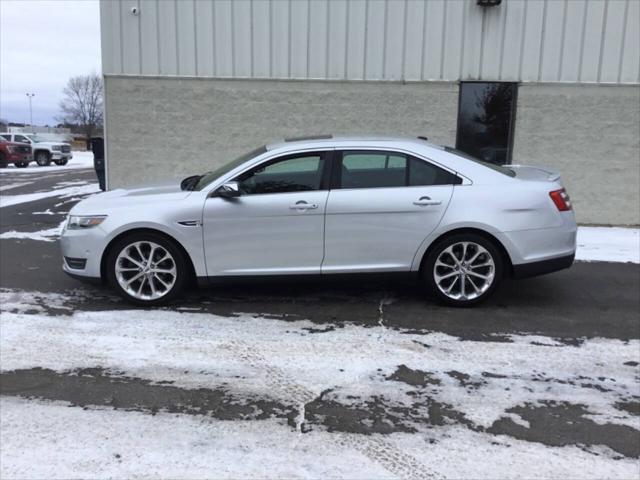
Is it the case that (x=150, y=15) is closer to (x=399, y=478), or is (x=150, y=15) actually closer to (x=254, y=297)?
(x=254, y=297)

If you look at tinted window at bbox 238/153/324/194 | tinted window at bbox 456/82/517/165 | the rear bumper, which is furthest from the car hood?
tinted window at bbox 456/82/517/165

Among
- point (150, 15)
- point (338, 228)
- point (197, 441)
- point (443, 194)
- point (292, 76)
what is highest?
point (150, 15)

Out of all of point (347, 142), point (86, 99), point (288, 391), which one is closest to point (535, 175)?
point (347, 142)

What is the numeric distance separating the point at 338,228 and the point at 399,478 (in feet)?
9.09

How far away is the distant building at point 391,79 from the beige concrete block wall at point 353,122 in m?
0.02

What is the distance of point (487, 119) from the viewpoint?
10672mm

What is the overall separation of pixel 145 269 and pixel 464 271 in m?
2.99

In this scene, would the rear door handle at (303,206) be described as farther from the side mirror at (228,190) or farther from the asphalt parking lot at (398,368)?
the asphalt parking lot at (398,368)

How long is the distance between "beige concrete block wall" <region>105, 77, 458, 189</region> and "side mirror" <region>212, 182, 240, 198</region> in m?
5.72

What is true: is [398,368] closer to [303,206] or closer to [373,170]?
[303,206]

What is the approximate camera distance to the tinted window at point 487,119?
10.5 metres

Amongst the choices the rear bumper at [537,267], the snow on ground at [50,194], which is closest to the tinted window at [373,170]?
the rear bumper at [537,267]

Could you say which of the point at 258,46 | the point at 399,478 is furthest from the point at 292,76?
the point at 399,478

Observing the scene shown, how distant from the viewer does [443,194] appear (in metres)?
5.36
